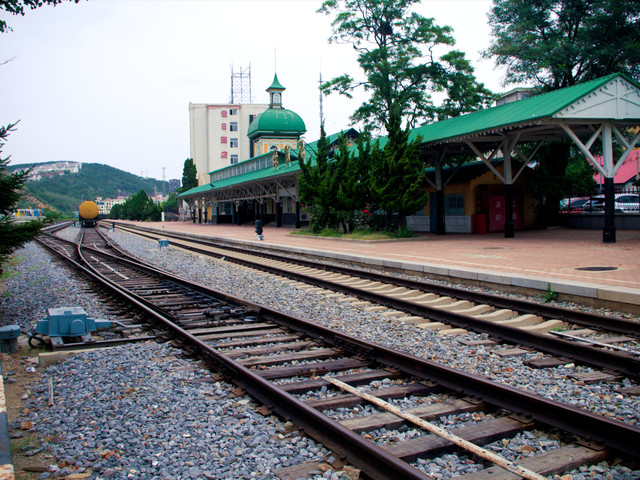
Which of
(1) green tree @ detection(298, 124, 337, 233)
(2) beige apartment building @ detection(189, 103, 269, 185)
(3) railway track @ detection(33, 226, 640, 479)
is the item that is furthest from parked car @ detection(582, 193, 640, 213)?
Result: (2) beige apartment building @ detection(189, 103, 269, 185)

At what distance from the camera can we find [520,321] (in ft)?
24.1

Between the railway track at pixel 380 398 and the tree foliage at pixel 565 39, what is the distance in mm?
25892

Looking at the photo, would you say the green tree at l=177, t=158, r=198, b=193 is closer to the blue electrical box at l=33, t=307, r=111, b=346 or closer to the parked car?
the parked car

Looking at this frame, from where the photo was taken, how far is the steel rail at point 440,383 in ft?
11.2

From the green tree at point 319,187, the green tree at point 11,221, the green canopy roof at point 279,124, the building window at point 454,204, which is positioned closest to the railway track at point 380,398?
the green tree at point 11,221

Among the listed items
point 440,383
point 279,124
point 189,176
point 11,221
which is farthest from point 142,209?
point 440,383

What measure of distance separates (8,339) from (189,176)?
84638 mm

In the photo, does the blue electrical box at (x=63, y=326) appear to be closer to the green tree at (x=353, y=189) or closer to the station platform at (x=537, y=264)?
the station platform at (x=537, y=264)

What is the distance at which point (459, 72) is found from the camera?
3612 centimetres

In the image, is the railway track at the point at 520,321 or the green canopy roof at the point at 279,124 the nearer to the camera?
the railway track at the point at 520,321

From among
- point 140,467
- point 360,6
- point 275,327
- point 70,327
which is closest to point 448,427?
point 140,467

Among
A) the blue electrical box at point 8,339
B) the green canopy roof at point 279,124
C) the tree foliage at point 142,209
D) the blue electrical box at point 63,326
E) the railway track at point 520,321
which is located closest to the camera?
the railway track at point 520,321

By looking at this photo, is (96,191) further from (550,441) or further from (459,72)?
(550,441)

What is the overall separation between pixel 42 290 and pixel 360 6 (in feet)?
109
